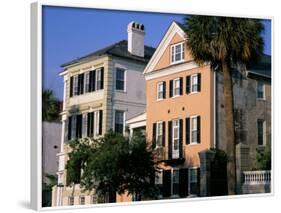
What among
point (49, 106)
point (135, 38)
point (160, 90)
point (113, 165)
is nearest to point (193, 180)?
point (113, 165)

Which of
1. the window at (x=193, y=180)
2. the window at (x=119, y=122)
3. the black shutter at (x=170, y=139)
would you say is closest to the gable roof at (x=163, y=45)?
Answer: the window at (x=119, y=122)

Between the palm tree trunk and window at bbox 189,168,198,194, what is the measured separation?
962 millimetres

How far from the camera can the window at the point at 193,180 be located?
777 inches

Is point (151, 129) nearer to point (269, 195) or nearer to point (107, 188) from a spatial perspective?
point (107, 188)

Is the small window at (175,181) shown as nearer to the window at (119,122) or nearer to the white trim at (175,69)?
the window at (119,122)

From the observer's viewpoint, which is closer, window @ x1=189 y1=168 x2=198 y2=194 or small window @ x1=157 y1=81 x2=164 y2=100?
small window @ x1=157 y1=81 x2=164 y2=100

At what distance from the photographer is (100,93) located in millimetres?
18641

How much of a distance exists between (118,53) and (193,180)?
3.76 meters

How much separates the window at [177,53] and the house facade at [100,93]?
83 centimetres

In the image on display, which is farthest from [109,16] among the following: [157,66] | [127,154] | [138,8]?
[127,154]

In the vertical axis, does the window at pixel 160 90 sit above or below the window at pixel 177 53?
below

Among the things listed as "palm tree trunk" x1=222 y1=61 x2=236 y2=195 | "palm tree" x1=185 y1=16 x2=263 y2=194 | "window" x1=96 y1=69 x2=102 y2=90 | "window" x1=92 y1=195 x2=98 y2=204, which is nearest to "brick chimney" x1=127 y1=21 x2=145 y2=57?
"window" x1=96 y1=69 x2=102 y2=90

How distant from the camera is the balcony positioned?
19.3m

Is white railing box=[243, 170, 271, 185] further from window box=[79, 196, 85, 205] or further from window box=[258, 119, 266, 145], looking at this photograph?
window box=[79, 196, 85, 205]
